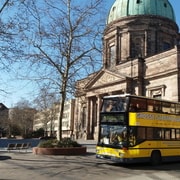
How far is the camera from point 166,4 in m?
59.4

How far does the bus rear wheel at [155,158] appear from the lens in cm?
1917

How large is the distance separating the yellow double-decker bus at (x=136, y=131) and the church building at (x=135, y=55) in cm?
2485

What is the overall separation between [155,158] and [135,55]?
3737 centimetres

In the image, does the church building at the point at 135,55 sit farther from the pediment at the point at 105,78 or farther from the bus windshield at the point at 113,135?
the bus windshield at the point at 113,135

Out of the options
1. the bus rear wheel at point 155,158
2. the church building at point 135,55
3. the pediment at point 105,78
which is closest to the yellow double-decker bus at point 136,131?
the bus rear wheel at point 155,158

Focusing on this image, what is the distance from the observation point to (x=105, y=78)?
55062 millimetres

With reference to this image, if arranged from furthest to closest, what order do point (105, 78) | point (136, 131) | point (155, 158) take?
point (105, 78)
point (155, 158)
point (136, 131)

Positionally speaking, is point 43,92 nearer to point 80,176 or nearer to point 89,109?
point 80,176

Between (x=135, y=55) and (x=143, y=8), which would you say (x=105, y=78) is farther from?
(x=143, y=8)

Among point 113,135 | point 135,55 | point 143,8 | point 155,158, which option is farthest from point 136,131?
point 143,8

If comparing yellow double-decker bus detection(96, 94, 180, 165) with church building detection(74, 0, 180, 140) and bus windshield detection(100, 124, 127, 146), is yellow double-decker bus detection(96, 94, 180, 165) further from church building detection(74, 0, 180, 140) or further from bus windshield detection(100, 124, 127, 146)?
church building detection(74, 0, 180, 140)

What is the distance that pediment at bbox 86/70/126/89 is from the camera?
171ft

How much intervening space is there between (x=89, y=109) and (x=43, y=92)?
3594cm

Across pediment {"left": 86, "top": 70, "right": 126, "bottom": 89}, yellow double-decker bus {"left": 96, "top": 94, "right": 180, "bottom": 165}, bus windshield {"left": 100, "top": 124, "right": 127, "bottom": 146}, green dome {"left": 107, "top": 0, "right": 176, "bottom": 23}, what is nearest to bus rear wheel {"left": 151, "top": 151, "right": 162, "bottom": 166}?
yellow double-decker bus {"left": 96, "top": 94, "right": 180, "bottom": 165}
